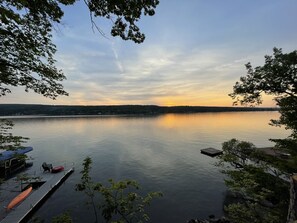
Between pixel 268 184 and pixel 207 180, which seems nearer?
pixel 268 184

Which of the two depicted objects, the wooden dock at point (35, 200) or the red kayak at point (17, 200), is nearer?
the wooden dock at point (35, 200)

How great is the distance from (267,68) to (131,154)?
5038 centimetres

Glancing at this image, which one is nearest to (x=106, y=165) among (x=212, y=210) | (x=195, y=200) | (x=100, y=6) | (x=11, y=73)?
(x=195, y=200)

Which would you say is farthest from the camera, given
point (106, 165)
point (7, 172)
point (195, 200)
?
point (106, 165)

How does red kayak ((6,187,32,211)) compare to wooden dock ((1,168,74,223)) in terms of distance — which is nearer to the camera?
wooden dock ((1,168,74,223))

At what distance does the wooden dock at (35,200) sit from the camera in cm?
2153

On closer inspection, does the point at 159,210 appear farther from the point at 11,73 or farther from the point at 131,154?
the point at 131,154

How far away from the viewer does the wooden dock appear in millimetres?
21531

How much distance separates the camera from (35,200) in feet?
86.3

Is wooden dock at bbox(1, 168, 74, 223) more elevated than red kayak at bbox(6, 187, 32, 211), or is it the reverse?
red kayak at bbox(6, 187, 32, 211)

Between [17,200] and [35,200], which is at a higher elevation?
[17,200]

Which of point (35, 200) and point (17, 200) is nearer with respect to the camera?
point (17, 200)

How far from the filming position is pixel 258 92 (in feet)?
68.8

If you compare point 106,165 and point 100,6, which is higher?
point 100,6
